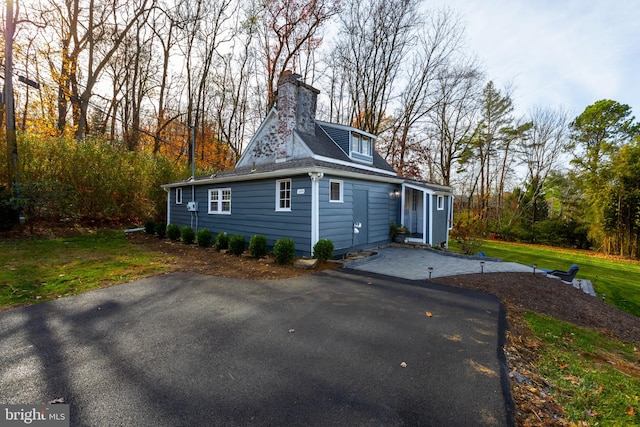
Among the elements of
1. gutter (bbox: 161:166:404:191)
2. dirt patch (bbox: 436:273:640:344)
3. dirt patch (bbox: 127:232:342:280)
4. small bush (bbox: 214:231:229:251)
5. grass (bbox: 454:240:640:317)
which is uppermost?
gutter (bbox: 161:166:404:191)

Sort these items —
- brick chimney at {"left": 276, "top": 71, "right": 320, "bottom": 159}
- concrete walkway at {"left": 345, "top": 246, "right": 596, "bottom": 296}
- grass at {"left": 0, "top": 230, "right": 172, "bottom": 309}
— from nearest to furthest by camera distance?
grass at {"left": 0, "top": 230, "right": 172, "bottom": 309} → concrete walkway at {"left": 345, "top": 246, "right": 596, "bottom": 296} → brick chimney at {"left": 276, "top": 71, "right": 320, "bottom": 159}

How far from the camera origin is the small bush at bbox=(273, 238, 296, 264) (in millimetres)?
7199

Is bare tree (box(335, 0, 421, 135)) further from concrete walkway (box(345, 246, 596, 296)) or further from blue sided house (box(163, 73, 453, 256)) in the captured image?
concrete walkway (box(345, 246, 596, 296))

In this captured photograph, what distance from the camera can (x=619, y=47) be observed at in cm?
797

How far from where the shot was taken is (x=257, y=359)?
2834 millimetres

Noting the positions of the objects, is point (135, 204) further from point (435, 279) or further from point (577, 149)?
point (577, 149)

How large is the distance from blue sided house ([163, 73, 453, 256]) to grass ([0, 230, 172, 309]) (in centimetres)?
298

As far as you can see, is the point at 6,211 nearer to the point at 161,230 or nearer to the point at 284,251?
the point at 161,230

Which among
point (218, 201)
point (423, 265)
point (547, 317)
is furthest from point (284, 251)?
A: point (547, 317)

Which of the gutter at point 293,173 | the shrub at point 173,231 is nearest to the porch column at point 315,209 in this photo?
the gutter at point 293,173

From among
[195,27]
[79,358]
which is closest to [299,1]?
A: [195,27]

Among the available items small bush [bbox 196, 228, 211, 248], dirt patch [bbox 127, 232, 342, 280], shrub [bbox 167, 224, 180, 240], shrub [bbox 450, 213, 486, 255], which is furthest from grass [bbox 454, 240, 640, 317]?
shrub [bbox 167, 224, 180, 240]

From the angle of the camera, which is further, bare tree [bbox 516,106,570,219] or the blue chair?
bare tree [bbox 516,106,570,219]

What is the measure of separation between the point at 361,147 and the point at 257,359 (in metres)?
11.3
